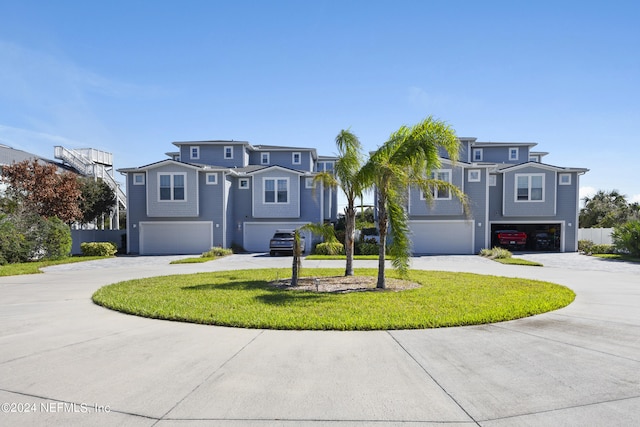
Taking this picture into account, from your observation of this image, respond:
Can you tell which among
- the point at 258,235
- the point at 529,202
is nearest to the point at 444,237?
the point at 529,202

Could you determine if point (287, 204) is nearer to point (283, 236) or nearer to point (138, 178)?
point (283, 236)

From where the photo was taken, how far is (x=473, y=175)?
80.5 feet

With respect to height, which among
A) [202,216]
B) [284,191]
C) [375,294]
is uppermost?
[284,191]

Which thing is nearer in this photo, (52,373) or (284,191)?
(52,373)

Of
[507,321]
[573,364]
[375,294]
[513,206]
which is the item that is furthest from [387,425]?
[513,206]

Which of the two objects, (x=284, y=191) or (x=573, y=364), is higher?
(x=284, y=191)

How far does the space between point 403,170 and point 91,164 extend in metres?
32.3

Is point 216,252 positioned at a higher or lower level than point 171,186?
lower

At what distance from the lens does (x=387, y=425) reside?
10.8 ft

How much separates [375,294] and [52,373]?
670 cm

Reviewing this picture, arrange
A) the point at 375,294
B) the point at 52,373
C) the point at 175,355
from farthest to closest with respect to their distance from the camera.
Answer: the point at 375,294 → the point at 175,355 → the point at 52,373

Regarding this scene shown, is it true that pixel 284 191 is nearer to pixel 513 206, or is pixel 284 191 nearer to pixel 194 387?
pixel 513 206

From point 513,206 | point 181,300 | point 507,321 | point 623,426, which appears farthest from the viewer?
point 513,206

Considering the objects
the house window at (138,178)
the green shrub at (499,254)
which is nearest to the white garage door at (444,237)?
the green shrub at (499,254)
